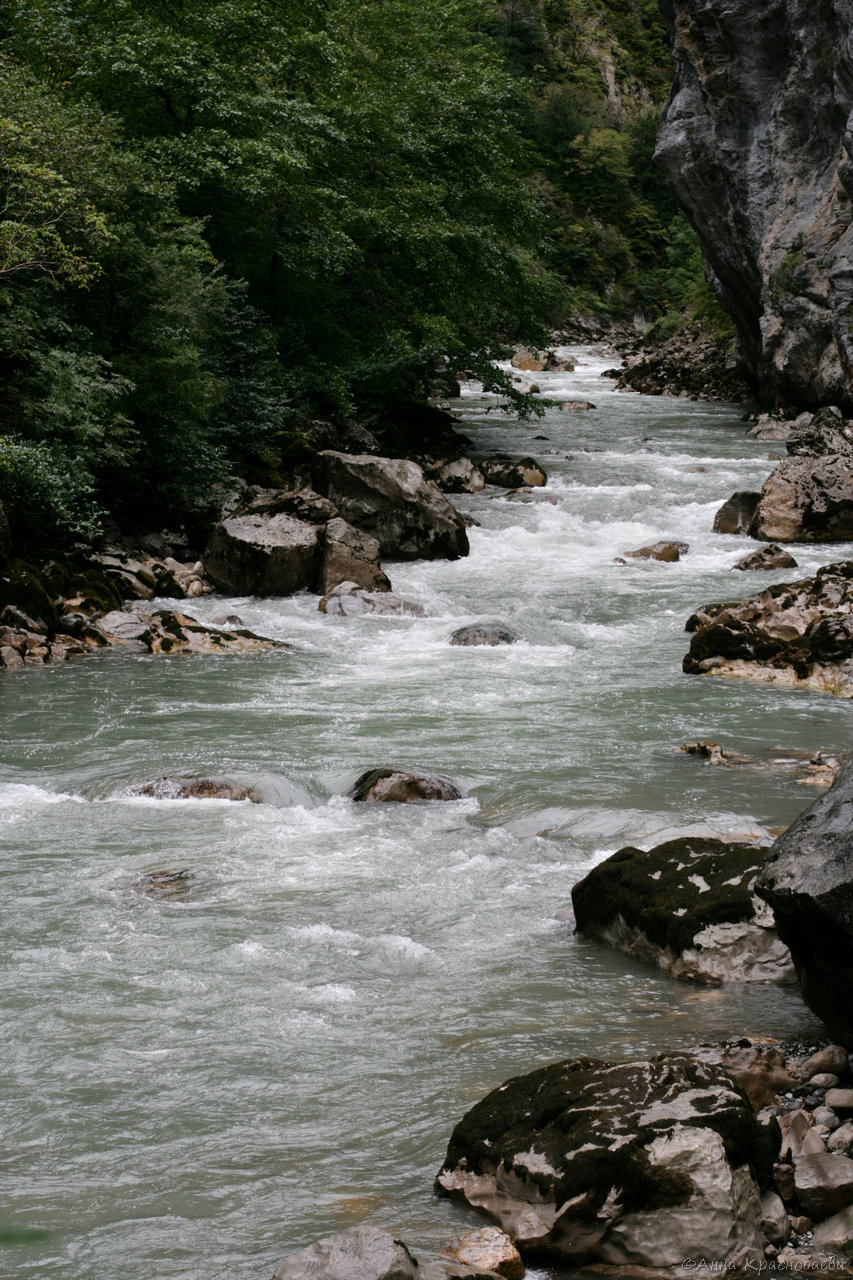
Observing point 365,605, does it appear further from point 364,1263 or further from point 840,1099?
point 364,1263

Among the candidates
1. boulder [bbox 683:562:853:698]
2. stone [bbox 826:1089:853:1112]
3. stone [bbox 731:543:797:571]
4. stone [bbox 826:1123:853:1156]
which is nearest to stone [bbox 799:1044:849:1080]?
stone [bbox 826:1089:853:1112]

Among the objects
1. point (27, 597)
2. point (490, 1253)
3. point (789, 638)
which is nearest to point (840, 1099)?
point (490, 1253)

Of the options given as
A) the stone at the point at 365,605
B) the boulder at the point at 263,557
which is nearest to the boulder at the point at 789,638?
the stone at the point at 365,605

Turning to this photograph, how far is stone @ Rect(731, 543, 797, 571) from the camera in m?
16.2

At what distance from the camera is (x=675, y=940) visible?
558cm

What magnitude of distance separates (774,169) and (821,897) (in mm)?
28133

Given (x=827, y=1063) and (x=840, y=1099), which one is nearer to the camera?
(x=840, y=1099)

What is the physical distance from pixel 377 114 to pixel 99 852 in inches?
775

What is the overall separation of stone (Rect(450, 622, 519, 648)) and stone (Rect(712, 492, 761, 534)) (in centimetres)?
663

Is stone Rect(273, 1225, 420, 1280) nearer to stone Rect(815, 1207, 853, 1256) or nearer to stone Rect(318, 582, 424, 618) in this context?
stone Rect(815, 1207, 853, 1256)

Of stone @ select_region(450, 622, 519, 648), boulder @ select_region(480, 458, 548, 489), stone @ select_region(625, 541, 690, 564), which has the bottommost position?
stone @ select_region(450, 622, 519, 648)

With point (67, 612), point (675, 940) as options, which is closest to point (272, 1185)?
point (675, 940)

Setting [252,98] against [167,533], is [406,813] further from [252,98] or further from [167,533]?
[252,98]

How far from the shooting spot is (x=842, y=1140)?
3734mm
